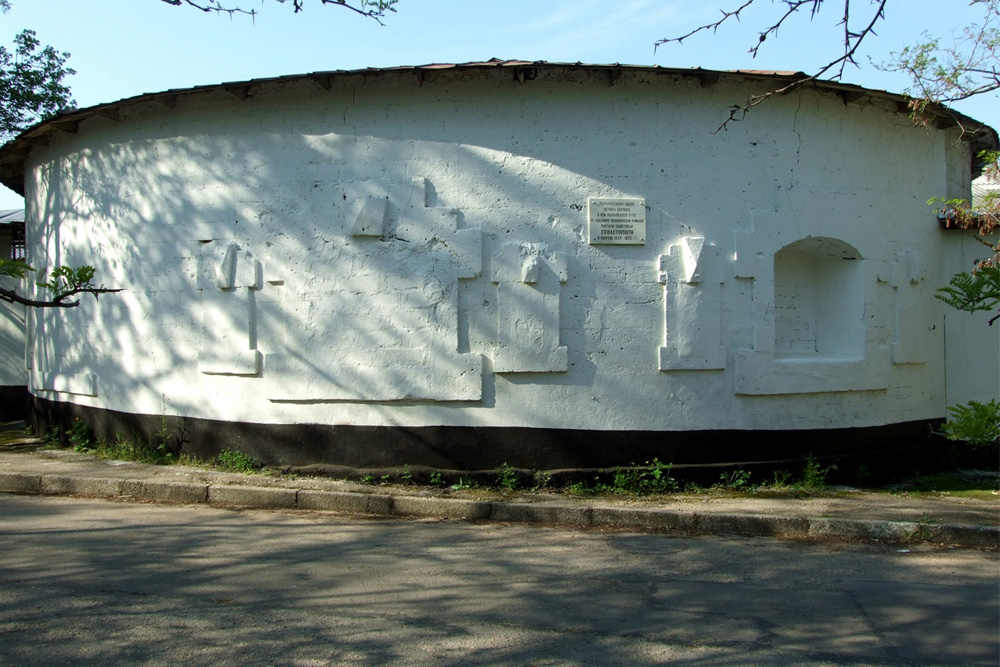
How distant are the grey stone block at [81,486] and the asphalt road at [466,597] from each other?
3.69 feet

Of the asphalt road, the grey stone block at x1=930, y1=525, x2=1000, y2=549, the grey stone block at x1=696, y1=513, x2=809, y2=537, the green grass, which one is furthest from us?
the green grass

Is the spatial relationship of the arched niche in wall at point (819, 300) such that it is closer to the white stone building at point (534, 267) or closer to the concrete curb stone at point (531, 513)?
the white stone building at point (534, 267)

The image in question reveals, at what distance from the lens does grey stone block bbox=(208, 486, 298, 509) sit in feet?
26.1

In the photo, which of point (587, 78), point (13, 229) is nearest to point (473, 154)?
point (587, 78)

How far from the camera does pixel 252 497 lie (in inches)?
316

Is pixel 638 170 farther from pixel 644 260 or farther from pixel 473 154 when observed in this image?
pixel 473 154

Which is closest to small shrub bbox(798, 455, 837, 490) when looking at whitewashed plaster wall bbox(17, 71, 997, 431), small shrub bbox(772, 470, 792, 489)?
small shrub bbox(772, 470, 792, 489)

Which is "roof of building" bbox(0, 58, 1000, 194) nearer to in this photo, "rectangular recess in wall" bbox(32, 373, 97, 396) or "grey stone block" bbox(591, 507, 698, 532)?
"rectangular recess in wall" bbox(32, 373, 97, 396)

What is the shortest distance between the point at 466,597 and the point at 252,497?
3620 mm

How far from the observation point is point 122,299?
994cm

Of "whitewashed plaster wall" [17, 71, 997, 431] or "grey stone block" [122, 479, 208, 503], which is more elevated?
"whitewashed plaster wall" [17, 71, 997, 431]

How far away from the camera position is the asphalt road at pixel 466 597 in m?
4.28

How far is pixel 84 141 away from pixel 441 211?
530 centimetres

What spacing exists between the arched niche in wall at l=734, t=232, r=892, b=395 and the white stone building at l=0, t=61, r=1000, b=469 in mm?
27
